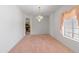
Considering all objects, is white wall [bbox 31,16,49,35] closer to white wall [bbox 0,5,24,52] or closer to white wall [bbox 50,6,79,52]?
white wall [bbox 50,6,79,52]

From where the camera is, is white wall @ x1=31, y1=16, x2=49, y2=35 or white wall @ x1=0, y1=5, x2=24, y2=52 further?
white wall @ x1=31, y1=16, x2=49, y2=35

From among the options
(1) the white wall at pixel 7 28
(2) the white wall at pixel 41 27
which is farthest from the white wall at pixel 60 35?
(2) the white wall at pixel 41 27

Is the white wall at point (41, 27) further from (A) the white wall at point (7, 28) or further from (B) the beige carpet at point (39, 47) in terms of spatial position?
(A) the white wall at point (7, 28)

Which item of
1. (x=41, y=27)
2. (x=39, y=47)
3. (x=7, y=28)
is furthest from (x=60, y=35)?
(x=41, y=27)

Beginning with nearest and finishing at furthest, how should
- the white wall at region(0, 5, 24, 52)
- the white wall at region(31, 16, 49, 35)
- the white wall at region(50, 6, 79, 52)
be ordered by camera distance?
the white wall at region(0, 5, 24, 52) < the white wall at region(50, 6, 79, 52) < the white wall at region(31, 16, 49, 35)

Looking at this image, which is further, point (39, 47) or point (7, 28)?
point (39, 47)

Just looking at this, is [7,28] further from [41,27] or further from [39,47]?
[41,27]

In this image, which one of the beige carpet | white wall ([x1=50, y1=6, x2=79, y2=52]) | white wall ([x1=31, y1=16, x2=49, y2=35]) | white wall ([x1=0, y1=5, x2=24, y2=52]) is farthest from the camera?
white wall ([x1=31, y1=16, x2=49, y2=35])

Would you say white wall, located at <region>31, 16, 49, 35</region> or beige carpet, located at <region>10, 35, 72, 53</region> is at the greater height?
Answer: white wall, located at <region>31, 16, 49, 35</region>

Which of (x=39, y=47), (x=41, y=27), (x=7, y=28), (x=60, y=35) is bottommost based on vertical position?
(x=39, y=47)

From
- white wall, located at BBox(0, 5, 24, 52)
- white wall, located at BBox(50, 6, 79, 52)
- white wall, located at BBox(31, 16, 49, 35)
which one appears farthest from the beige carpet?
white wall, located at BBox(31, 16, 49, 35)
